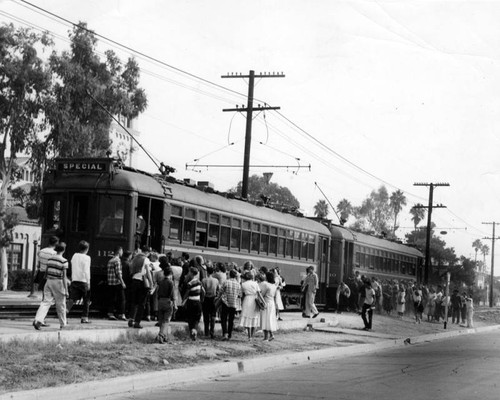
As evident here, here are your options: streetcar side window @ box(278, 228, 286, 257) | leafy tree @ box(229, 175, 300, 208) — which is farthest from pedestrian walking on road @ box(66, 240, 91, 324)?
leafy tree @ box(229, 175, 300, 208)

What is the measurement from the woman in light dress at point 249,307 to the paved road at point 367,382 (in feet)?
7.43

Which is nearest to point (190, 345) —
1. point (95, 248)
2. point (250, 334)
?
point (250, 334)

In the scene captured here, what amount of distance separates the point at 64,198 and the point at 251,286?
16.4ft

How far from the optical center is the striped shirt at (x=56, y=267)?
49.5 ft

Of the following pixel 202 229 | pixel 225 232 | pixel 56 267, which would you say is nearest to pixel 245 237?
pixel 225 232

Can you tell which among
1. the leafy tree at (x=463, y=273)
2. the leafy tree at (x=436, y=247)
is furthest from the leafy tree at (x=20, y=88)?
the leafy tree at (x=436, y=247)

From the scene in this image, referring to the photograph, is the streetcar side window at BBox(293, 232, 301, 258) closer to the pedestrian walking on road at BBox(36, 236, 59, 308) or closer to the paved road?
the paved road

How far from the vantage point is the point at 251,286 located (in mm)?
19172

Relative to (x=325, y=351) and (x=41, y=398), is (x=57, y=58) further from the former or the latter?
(x=41, y=398)

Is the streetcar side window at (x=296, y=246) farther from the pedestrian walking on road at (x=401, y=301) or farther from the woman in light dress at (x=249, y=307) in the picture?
the woman in light dress at (x=249, y=307)

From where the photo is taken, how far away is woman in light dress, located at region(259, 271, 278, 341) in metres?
19.2

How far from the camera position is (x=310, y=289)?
968 inches

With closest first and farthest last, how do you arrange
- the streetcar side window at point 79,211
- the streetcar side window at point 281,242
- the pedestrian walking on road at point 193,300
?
the pedestrian walking on road at point 193,300 < the streetcar side window at point 79,211 < the streetcar side window at point 281,242

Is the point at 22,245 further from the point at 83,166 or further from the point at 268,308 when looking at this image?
the point at 268,308
